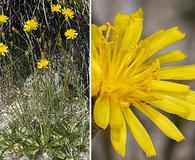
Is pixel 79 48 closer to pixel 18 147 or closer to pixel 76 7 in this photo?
pixel 76 7

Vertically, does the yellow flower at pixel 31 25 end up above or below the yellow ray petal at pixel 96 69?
above

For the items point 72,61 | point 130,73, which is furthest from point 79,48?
point 130,73

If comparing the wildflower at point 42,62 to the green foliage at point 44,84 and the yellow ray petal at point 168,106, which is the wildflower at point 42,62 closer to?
the green foliage at point 44,84

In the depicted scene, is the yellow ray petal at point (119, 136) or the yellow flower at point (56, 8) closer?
the yellow ray petal at point (119, 136)

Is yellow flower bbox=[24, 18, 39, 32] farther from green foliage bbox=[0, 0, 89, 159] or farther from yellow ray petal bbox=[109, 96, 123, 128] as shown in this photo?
yellow ray petal bbox=[109, 96, 123, 128]

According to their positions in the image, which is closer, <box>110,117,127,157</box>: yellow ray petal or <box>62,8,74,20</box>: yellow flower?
<box>110,117,127,157</box>: yellow ray petal

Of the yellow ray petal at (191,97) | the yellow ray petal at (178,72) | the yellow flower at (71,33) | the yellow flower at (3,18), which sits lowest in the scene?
the yellow ray petal at (191,97)

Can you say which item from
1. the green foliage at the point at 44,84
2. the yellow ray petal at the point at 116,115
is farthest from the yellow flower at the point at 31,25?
the yellow ray petal at the point at 116,115

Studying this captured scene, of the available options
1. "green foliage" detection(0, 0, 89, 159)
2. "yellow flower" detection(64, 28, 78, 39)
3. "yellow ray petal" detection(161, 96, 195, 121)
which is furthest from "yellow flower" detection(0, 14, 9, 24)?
"yellow ray petal" detection(161, 96, 195, 121)
